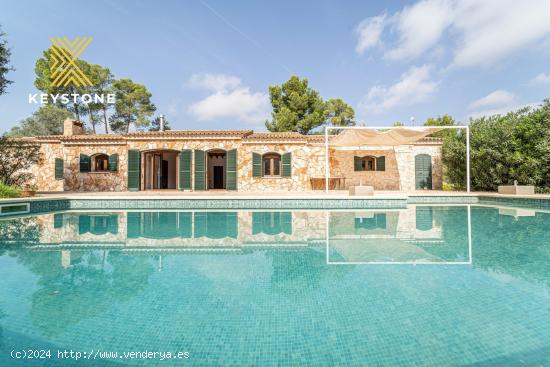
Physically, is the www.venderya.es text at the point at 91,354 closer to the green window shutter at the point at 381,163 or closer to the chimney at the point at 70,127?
the green window shutter at the point at 381,163

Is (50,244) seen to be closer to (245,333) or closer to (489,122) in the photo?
(245,333)

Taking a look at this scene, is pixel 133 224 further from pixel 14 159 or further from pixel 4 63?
pixel 4 63

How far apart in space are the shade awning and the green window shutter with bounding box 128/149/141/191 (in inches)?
378

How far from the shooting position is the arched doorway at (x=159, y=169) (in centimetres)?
1481

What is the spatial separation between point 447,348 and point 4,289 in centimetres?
393

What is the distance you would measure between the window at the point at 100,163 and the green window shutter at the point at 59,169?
6.01 ft

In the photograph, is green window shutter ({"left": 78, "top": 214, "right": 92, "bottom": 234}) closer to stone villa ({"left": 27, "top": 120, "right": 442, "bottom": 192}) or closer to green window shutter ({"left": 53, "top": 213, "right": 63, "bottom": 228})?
green window shutter ({"left": 53, "top": 213, "right": 63, "bottom": 228})

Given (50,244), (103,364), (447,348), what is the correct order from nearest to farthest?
(103,364) → (447,348) → (50,244)

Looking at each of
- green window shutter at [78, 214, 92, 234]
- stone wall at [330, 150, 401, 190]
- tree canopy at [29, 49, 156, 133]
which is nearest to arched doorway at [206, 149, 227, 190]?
stone wall at [330, 150, 401, 190]

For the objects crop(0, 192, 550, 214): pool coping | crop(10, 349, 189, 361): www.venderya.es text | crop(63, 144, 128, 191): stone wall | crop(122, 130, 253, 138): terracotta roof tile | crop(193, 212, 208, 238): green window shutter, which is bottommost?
crop(10, 349, 189, 361): www.venderya.es text

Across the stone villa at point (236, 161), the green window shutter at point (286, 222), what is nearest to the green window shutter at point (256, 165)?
the stone villa at point (236, 161)

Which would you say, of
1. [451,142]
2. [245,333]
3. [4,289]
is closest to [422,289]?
[245,333]

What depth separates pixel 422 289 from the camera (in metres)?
2.75

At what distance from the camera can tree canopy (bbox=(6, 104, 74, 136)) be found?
26.0m
